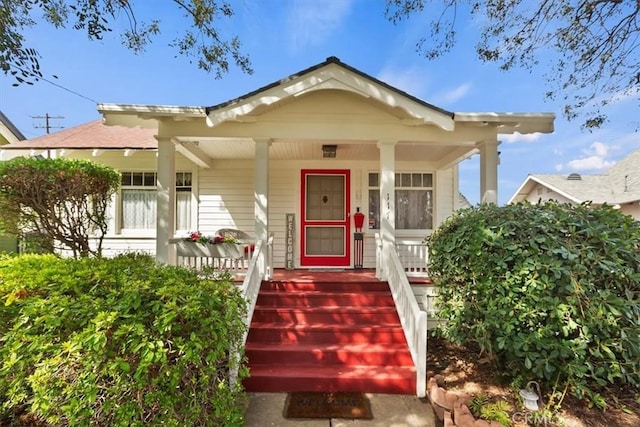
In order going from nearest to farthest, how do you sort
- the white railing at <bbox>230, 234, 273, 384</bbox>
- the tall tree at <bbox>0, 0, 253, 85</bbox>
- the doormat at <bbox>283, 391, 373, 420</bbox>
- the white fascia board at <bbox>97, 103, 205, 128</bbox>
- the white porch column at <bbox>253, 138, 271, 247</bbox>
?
the doormat at <bbox>283, 391, 373, 420</bbox> < the white railing at <bbox>230, 234, 273, 384</bbox> < the tall tree at <bbox>0, 0, 253, 85</bbox> < the white fascia board at <bbox>97, 103, 205, 128</bbox> < the white porch column at <bbox>253, 138, 271, 247</bbox>

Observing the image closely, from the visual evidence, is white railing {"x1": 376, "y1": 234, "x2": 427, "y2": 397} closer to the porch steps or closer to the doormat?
the porch steps

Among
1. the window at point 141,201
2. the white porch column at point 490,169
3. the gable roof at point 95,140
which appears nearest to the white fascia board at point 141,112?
the gable roof at point 95,140

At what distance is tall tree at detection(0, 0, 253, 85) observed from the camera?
14.0 ft

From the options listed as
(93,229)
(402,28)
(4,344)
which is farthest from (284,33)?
(4,344)

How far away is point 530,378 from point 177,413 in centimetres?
321

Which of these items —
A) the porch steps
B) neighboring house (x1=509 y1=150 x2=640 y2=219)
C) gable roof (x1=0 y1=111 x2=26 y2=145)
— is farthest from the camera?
neighboring house (x1=509 y1=150 x2=640 y2=219)

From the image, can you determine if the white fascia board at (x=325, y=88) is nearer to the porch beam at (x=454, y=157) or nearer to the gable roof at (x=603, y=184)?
the porch beam at (x=454, y=157)

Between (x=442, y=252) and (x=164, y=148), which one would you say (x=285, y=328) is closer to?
(x=442, y=252)

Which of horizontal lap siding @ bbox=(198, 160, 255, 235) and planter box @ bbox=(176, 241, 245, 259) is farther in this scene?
horizontal lap siding @ bbox=(198, 160, 255, 235)

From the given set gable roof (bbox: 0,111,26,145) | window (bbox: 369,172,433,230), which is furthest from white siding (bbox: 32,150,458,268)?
gable roof (bbox: 0,111,26,145)

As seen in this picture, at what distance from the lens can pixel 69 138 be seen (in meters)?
7.85

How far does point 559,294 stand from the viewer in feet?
9.66

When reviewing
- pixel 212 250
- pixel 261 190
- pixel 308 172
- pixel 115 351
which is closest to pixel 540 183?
pixel 308 172

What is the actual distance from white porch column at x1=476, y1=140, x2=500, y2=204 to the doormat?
3.69 m
